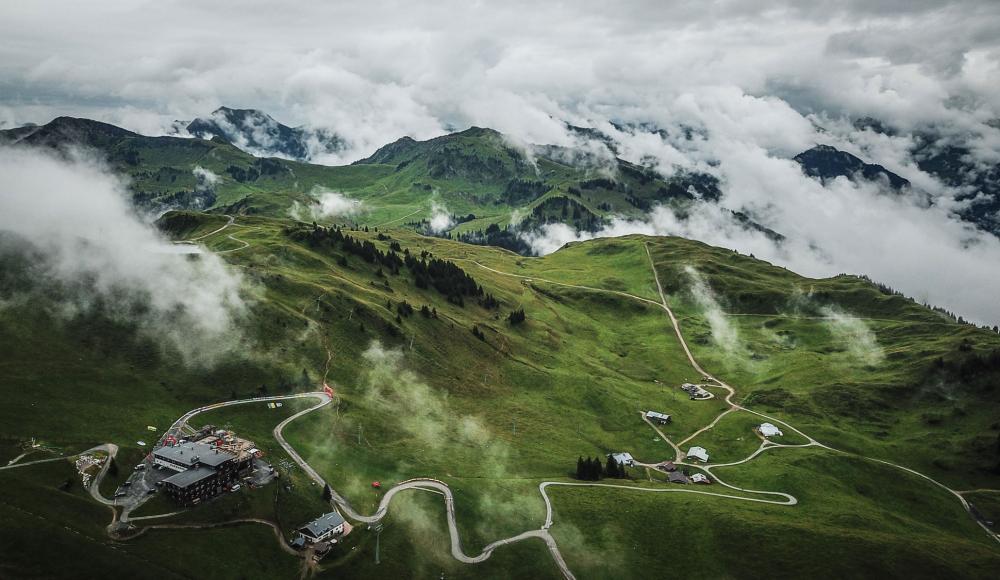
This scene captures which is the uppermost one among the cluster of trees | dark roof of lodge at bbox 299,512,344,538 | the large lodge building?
the large lodge building

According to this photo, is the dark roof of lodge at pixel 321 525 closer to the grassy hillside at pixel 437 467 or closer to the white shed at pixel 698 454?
the grassy hillside at pixel 437 467

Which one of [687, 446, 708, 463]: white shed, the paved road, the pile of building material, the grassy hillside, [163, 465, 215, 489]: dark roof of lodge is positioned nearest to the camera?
[163, 465, 215, 489]: dark roof of lodge

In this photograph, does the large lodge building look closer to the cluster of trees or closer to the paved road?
the paved road

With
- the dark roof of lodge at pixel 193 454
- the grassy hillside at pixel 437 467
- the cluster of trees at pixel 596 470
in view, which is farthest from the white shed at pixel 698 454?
the dark roof of lodge at pixel 193 454

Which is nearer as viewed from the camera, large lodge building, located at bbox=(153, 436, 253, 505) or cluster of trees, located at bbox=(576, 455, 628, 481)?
large lodge building, located at bbox=(153, 436, 253, 505)

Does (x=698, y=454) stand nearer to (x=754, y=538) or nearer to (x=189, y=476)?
(x=754, y=538)

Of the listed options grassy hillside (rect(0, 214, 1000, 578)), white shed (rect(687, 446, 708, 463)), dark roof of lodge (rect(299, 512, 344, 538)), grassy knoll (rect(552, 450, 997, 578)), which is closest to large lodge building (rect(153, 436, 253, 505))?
grassy hillside (rect(0, 214, 1000, 578))
